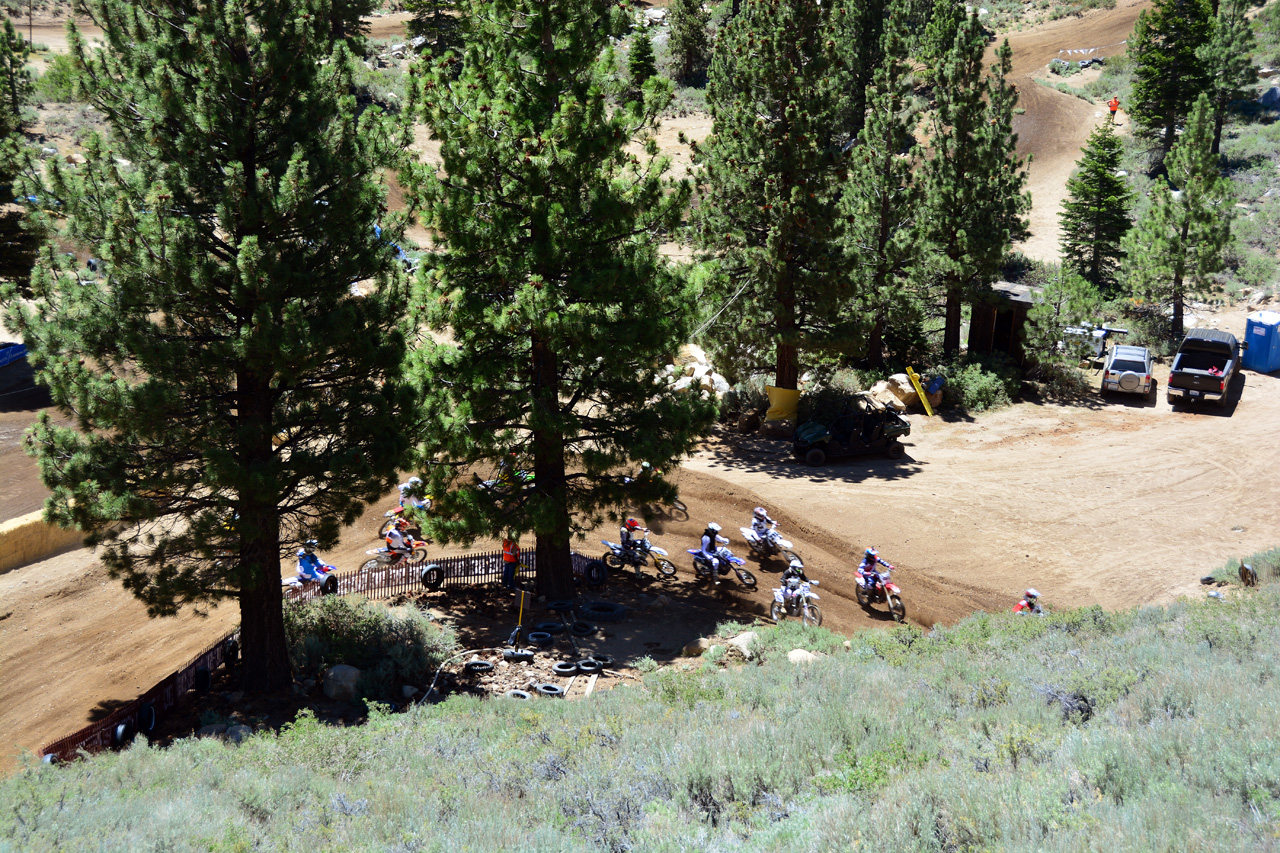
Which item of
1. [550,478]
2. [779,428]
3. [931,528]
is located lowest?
[931,528]

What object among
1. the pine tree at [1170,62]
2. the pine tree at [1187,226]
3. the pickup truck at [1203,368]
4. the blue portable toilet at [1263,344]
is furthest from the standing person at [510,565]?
the pine tree at [1170,62]

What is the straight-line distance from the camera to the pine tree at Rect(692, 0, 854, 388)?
77.9ft

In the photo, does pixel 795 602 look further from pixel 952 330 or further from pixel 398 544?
pixel 952 330

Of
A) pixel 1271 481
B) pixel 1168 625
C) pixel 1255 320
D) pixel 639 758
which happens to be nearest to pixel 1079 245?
pixel 1255 320

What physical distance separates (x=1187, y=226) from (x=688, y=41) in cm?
4360

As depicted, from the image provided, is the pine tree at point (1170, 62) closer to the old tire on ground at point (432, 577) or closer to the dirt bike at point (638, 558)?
the dirt bike at point (638, 558)

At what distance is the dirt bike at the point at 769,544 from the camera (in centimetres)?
1764

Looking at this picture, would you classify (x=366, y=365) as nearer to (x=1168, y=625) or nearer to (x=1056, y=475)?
(x=1168, y=625)

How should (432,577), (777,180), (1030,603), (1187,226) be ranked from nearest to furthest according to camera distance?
(1030,603) → (432,577) → (777,180) → (1187,226)

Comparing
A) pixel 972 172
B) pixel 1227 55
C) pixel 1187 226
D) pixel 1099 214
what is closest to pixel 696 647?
pixel 972 172

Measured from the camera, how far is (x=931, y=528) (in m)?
19.7

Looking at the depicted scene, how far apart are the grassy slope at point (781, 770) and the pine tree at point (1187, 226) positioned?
26364mm

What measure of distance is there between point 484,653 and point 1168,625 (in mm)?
10158

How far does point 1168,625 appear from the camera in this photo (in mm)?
11586
